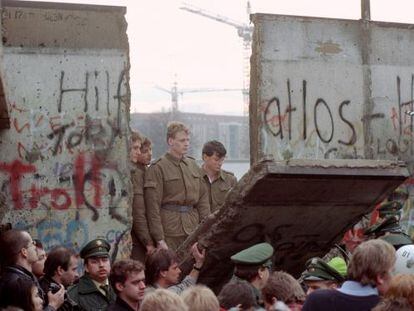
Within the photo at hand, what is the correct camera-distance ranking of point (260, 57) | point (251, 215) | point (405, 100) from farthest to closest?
point (405, 100)
point (260, 57)
point (251, 215)

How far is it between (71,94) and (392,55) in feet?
14.3

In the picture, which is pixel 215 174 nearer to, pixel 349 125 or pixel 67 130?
pixel 67 130

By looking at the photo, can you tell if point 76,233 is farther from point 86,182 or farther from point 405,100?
point 405,100

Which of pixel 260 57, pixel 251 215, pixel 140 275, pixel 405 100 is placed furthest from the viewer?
pixel 405 100

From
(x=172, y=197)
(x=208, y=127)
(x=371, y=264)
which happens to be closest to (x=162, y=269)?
(x=371, y=264)

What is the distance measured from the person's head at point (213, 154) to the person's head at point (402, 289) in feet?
20.2

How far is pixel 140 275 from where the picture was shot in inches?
363

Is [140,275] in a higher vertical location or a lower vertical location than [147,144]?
lower

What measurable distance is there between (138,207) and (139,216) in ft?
0.32

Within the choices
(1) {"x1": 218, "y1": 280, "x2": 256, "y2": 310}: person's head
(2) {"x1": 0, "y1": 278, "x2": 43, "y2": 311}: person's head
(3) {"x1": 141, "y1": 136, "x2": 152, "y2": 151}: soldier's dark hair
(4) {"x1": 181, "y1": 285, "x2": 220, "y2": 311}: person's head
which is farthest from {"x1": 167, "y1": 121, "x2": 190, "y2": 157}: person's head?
(4) {"x1": 181, "y1": 285, "x2": 220, "y2": 311}: person's head

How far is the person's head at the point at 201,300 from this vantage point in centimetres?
748

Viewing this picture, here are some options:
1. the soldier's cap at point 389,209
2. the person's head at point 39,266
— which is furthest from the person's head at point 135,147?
the soldier's cap at point 389,209

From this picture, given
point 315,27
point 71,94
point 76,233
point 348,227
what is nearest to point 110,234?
point 76,233

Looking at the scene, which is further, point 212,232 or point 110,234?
point 110,234
